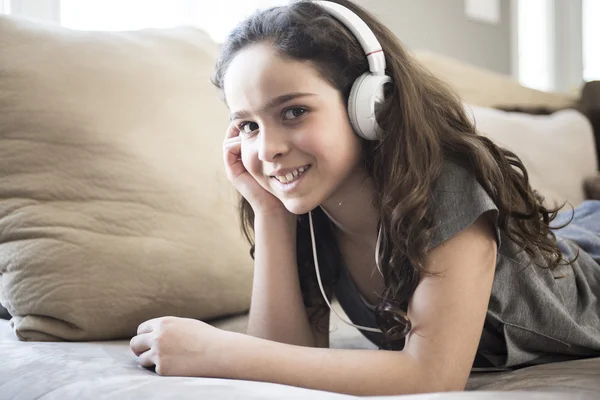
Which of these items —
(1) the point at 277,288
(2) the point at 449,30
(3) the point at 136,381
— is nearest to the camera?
(3) the point at 136,381

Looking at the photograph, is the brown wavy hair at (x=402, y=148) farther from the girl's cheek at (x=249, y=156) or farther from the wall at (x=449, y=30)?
the wall at (x=449, y=30)

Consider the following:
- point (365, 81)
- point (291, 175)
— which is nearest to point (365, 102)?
point (365, 81)

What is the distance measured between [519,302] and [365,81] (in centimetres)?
40

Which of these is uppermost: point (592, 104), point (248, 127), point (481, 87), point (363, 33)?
point (363, 33)

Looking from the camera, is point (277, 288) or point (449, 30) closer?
point (277, 288)

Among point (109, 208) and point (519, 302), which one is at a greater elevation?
point (109, 208)

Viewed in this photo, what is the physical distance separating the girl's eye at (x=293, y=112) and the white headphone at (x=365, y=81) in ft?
0.22

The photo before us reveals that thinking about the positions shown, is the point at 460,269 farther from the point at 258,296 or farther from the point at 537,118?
the point at 537,118

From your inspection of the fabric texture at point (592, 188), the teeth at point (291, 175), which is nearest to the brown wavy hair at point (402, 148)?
the teeth at point (291, 175)

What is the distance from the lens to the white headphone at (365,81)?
3.22 feet

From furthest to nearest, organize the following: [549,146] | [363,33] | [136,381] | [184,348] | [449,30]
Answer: [449,30]
[549,146]
[363,33]
[184,348]
[136,381]

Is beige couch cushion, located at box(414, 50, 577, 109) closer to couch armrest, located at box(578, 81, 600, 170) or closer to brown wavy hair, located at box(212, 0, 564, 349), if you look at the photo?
couch armrest, located at box(578, 81, 600, 170)

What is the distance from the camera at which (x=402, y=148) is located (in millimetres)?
985

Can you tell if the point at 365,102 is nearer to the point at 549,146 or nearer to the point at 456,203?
the point at 456,203
